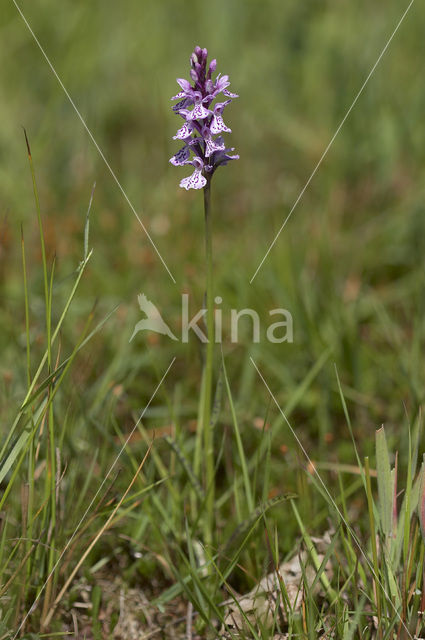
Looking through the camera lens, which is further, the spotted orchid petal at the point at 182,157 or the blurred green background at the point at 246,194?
the blurred green background at the point at 246,194

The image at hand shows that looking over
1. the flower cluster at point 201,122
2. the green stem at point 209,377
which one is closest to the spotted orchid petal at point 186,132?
the flower cluster at point 201,122

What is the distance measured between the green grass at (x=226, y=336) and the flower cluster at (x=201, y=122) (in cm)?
39

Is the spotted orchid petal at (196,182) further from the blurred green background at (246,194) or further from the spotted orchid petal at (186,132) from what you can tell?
the blurred green background at (246,194)

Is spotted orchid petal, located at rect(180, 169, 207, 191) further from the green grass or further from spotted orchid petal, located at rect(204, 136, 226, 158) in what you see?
the green grass

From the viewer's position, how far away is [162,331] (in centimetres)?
273

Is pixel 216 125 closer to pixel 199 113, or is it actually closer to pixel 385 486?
pixel 199 113

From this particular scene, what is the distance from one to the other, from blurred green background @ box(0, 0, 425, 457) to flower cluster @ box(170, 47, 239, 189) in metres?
0.59

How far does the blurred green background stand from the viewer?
8.45 feet

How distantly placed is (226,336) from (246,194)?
132 cm

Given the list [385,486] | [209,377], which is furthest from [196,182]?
[385,486]

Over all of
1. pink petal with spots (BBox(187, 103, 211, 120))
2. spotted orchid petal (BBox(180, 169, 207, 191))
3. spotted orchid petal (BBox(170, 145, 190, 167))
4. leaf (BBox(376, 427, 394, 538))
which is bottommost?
leaf (BBox(376, 427, 394, 538))

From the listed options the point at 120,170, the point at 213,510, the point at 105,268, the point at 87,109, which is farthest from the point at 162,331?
the point at 87,109

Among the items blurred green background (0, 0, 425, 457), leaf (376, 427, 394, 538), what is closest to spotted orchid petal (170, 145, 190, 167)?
blurred green background (0, 0, 425, 457)

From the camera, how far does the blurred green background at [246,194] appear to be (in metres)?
2.57
